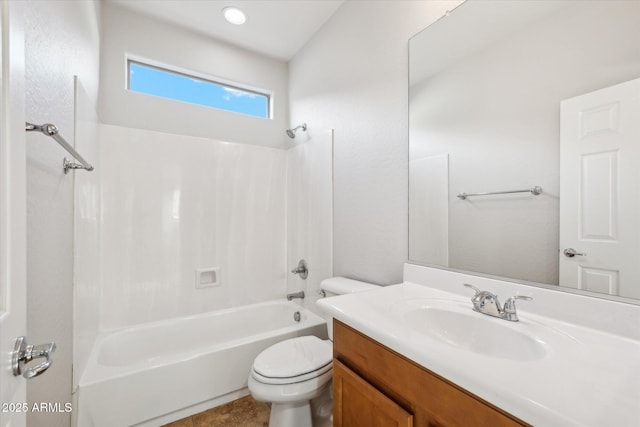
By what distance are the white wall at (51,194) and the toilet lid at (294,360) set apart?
0.81m

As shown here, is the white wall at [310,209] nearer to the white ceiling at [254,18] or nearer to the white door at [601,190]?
the white ceiling at [254,18]

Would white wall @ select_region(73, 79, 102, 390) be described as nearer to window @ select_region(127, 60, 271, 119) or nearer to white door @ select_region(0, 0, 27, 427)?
window @ select_region(127, 60, 271, 119)

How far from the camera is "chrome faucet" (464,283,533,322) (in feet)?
2.86

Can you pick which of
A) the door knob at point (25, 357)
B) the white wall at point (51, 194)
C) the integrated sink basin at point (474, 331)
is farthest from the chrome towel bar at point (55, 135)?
the integrated sink basin at point (474, 331)

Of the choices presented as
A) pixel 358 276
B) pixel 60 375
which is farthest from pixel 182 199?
pixel 358 276

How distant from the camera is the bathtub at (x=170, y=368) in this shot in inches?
53.2

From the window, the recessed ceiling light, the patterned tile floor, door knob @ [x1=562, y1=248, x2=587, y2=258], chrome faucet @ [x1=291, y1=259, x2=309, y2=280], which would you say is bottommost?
the patterned tile floor

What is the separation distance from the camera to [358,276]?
176 cm

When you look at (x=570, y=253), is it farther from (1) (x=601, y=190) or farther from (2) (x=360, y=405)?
(2) (x=360, y=405)

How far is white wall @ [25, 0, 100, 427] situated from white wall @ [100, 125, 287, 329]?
758 millimetres

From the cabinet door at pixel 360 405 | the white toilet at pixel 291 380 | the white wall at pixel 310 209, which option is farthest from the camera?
the white wall at pixel 310 209

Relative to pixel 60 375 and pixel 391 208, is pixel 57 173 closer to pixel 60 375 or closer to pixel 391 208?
pixel 60 375

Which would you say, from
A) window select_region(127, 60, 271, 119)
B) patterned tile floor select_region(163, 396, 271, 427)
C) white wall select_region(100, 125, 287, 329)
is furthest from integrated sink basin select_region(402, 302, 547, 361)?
window select_region(127, 60, 271, 119)

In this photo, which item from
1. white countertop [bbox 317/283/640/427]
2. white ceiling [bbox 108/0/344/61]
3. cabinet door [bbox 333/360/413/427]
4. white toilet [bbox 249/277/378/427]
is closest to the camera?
white countertop [bbox 317/283/640/427]
